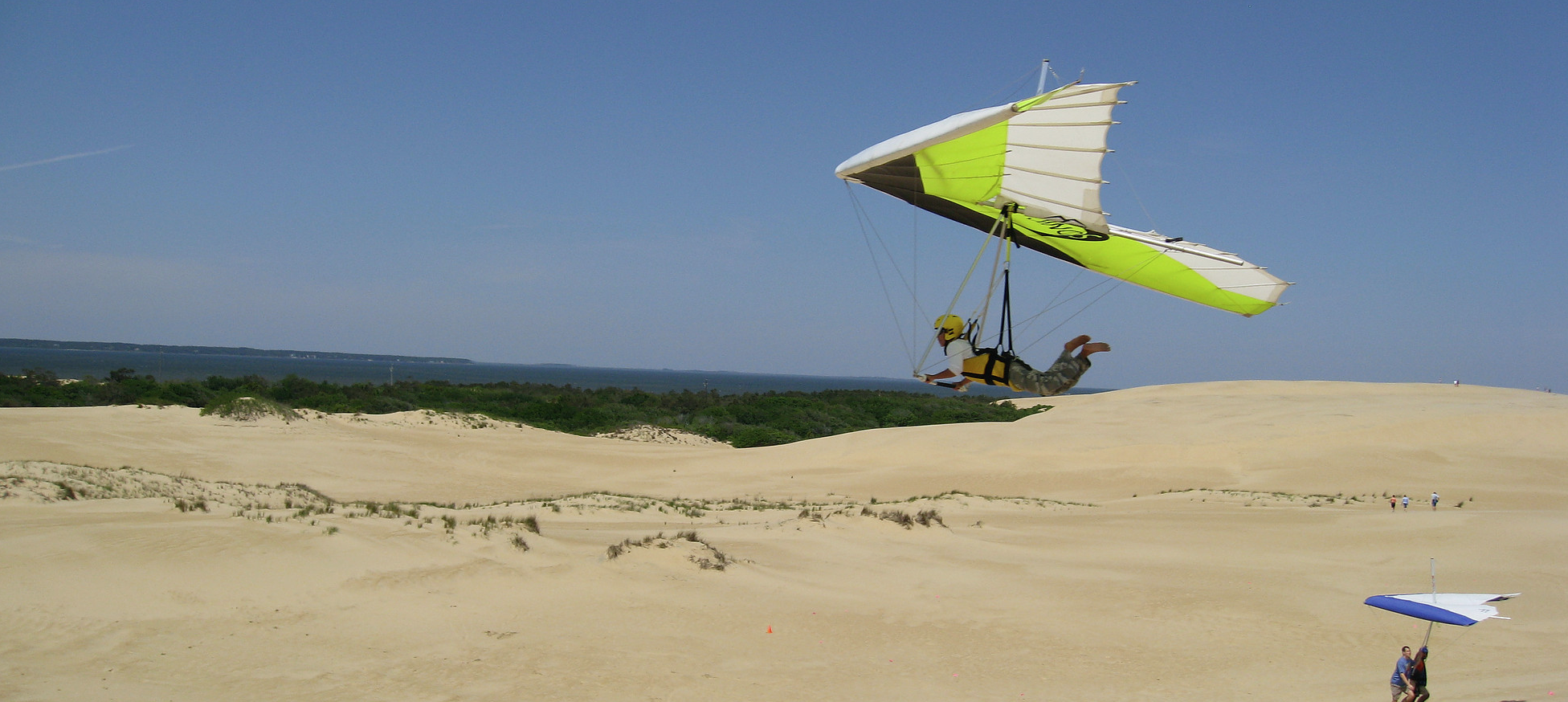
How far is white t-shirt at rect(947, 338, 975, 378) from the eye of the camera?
1045 cm

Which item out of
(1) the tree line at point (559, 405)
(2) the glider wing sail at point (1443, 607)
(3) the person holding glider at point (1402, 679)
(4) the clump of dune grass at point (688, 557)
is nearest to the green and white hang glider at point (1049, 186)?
(2) the glider wing sail at point (1443, 607)

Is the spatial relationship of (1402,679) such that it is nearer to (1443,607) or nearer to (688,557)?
(1443,607)

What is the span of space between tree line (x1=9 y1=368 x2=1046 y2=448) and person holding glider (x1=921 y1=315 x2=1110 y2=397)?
22.1 meters

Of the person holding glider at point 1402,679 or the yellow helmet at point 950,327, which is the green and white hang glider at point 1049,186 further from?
the person holding glider at point 1402,679

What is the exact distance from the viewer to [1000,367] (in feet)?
33.3

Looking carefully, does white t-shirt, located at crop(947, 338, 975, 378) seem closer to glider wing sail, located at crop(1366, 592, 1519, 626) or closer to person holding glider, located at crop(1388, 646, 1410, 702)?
glider wing sail, located at crop(1366, 592, 1519, 626)

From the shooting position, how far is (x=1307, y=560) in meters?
13.4

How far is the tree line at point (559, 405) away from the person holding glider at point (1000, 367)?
72.6 feet

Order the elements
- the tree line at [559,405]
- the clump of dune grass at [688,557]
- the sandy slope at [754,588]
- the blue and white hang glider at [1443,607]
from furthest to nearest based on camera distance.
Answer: the tree line at [559,405] < the clump of dune grass at [688,557] < the sandy slope at [754,588] < the blue and white hang glider at [1443,607]

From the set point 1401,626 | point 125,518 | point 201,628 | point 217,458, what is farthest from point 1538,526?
point 217,458

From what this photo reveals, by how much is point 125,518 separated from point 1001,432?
77.6 feet

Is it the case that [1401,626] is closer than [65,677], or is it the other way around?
[65,677]

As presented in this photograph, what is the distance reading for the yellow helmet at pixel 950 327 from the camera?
10.6 m

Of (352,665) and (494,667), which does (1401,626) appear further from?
(352,665)
